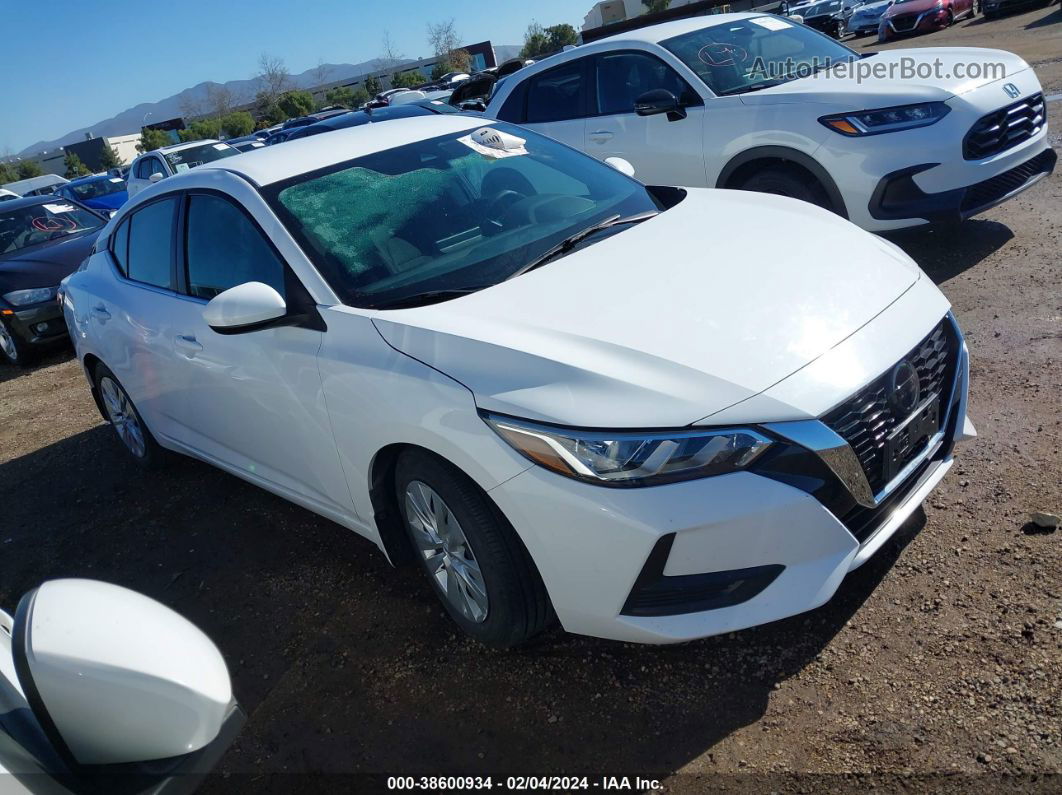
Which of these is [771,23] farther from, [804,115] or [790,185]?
[790,185]

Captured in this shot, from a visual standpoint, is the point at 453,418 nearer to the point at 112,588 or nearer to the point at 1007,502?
the point at 112,588

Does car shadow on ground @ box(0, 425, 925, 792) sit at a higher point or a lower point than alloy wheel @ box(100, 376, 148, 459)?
lower

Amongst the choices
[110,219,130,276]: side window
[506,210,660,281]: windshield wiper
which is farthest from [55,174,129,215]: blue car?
[506,210,660,281]: windshield wiper

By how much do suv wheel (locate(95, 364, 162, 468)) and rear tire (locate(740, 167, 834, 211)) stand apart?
13.9ft

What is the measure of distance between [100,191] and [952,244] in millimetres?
18701

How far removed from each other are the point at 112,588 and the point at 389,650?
168 centimetres

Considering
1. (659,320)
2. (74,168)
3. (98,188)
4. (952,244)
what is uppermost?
(74,168)

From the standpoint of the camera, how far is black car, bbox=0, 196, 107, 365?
8.31m

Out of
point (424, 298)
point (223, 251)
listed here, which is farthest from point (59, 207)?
point (424, 298)

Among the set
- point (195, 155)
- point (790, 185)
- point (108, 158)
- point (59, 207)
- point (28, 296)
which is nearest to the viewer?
point (790, 185)

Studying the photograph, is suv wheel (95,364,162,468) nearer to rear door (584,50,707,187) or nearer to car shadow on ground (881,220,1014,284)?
rear door (584,50,707,187)

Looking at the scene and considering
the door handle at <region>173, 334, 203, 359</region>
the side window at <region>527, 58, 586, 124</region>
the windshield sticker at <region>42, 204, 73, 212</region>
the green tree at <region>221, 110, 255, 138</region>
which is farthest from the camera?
the green tree at <region>221, 110, 255, 138</region>

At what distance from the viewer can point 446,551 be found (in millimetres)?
2783

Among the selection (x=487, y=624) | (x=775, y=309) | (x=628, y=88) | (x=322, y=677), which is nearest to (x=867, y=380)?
(x=775, y=309)
